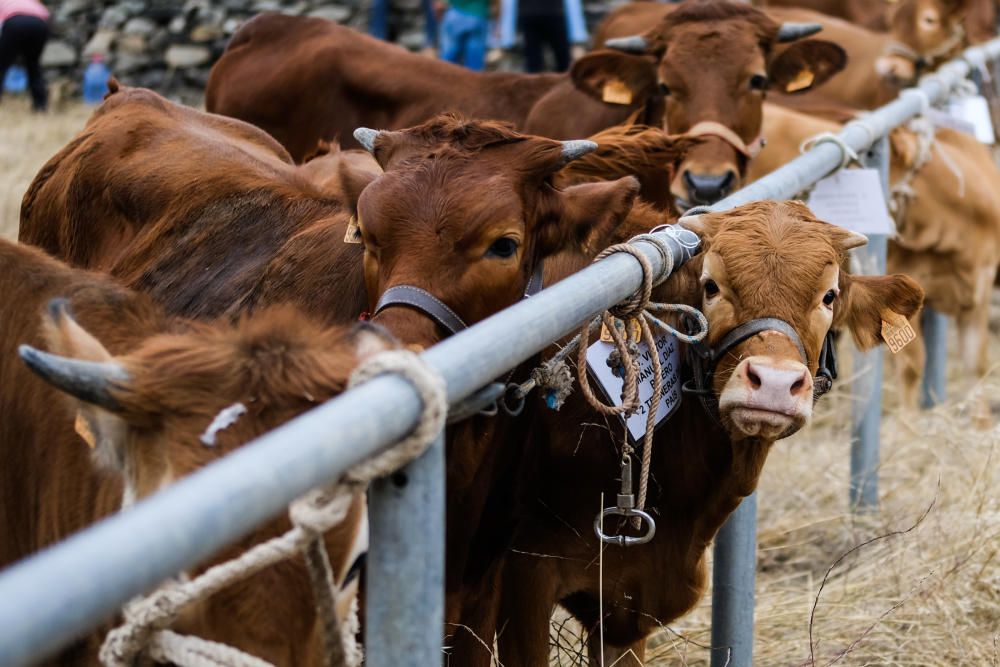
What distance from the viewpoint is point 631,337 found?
2.88 meters

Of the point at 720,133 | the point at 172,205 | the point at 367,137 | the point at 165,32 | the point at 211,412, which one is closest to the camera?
the point at 211,412

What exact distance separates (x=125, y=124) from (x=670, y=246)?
2429 millimetres

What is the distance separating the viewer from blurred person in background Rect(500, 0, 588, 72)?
10.1 meters

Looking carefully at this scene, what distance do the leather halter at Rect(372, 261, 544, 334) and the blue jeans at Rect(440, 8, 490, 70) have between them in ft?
28.5

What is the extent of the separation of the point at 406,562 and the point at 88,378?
0.55 m

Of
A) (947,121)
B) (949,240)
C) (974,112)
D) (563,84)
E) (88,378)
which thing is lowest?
(949,240)

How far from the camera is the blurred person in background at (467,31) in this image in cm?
1109

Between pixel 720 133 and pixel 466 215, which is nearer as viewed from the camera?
pixel 466 215

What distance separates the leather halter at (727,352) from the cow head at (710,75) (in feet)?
7.74

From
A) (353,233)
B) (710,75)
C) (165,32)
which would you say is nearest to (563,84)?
(710,75)

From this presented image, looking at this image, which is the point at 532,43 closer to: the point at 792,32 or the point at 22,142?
the point at 792,32

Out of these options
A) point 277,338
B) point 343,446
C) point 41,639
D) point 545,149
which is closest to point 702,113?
point 545,149

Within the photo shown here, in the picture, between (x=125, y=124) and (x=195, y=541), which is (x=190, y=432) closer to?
(x=195, y=541)

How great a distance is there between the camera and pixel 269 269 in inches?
136
